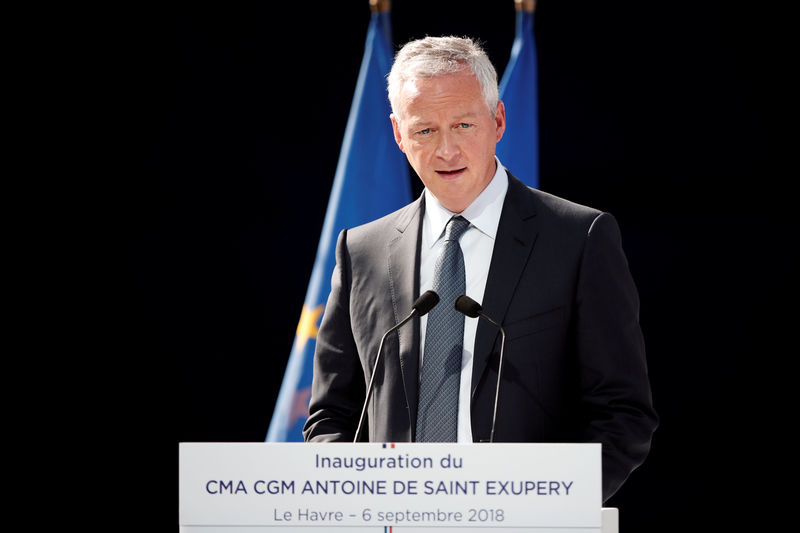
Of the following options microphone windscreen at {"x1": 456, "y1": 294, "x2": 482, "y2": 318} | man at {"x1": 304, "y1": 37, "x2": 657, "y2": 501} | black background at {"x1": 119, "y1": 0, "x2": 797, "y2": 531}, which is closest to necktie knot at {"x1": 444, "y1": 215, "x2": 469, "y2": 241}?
man at {"x1": 304, "y1": 37, "x2": 657, "y2": 501}

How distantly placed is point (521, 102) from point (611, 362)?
5.54 feet

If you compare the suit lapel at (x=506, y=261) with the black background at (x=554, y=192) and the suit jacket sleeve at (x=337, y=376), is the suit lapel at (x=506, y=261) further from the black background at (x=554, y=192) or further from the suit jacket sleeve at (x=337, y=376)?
the black background at (x=554, y=192)

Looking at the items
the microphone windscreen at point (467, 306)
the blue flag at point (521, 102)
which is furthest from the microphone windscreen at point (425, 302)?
the blue flag at point (521, 102)

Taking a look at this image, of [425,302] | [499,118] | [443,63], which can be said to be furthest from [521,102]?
[425,302]

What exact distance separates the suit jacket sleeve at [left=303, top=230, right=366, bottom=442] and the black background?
178 cm

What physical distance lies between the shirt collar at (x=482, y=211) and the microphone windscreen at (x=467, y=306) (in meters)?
0.35

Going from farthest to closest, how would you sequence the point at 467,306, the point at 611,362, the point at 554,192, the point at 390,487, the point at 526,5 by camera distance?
the point at 554,192 → the point at 526,5 → the point at 611,362 → the point at 467,306 → the point at 390,487

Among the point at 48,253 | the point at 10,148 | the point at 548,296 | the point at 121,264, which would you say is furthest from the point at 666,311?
the point at 10,148

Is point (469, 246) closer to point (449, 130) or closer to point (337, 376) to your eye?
point (449, 130)

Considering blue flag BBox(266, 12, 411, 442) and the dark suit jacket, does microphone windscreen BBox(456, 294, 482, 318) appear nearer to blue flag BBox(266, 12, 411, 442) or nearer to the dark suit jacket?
the dark suit jacket

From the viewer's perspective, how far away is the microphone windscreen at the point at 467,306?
1.40 metres

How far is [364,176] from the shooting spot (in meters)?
3.14

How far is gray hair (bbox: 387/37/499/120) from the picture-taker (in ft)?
5.65

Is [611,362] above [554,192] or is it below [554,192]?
below
